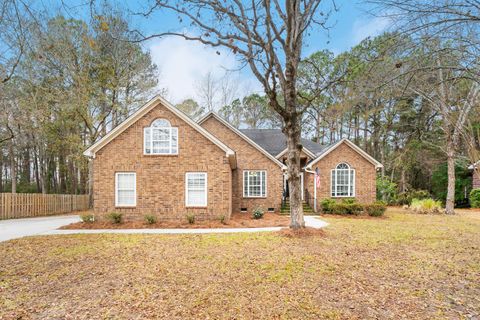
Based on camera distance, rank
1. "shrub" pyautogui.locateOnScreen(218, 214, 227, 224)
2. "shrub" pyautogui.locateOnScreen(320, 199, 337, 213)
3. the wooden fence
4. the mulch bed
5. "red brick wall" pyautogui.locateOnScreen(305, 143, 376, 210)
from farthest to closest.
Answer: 1. "red brick wall" pyautogui.locateOnScreen(305, 143, 376, 210)
2. "shrub" pyautogui.locateOnScreen(320, 199, 337, 213)
3. the wooden fence
4. "shrub" pyautogui.locateOnScreen(218, 214, 227, 224)
5. the mulch bed

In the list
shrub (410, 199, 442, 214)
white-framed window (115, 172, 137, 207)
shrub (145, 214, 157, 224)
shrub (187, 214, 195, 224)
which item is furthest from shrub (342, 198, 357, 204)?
white-framed window (115, 172, 137, 207)

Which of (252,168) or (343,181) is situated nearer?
(252,168)

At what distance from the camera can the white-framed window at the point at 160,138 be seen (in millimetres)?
12688

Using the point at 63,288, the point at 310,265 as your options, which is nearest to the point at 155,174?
the point at 63,288

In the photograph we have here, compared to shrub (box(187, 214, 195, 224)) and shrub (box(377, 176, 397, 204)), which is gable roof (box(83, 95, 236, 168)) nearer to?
shrub (box(187, 214, 195, 224))

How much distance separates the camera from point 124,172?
12633 millimetres

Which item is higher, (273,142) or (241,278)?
(273,142)

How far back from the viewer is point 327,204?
15.8m

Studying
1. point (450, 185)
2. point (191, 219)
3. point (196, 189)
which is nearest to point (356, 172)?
point (450, 185)

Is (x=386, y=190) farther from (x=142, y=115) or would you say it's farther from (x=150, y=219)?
(x=142, y=115)

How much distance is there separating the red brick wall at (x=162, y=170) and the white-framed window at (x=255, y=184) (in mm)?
4240

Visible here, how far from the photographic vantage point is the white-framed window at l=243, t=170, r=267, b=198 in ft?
55.2

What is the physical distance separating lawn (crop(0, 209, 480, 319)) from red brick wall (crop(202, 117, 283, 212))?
7.91 m

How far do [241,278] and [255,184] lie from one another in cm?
1179
